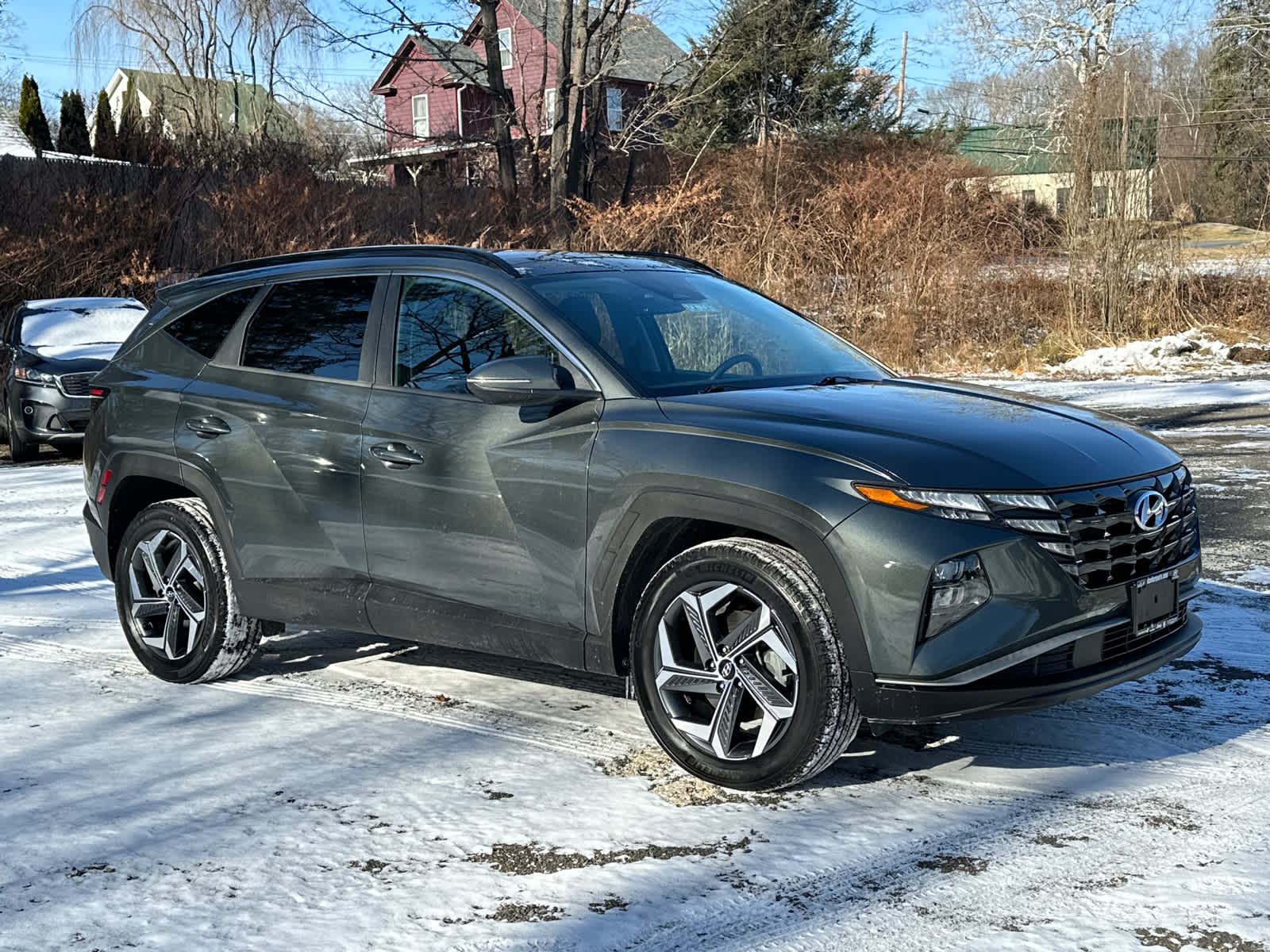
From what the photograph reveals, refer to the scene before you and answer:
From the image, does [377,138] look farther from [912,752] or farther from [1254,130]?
[912,752]

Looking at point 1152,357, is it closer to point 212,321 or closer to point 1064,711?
point 1064,711

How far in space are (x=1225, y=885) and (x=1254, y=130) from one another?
4757 cm

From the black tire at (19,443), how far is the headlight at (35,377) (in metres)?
0.36

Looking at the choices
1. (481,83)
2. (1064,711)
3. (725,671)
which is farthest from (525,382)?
(481,83)

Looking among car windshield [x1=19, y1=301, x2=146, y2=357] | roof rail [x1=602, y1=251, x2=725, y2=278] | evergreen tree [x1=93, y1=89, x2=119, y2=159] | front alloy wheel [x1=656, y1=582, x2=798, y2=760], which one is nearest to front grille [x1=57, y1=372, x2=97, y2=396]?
car windshield [x1=19, y1=301, x2=146, y2=357]

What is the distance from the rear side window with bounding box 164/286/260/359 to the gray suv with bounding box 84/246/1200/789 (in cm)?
2

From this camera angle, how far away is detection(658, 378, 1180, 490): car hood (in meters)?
3.97

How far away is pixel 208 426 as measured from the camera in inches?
221

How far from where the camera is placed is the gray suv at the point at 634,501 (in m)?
3.93

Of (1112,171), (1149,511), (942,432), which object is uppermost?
(1112,171)

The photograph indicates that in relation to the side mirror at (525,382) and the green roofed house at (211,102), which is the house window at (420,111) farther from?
the side mirror at (525,382)

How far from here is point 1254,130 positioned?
149ft

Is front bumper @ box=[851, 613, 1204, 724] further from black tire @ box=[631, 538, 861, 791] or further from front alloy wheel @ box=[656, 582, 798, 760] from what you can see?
front alloy wheel @ box=[656, 582, 798, 760]

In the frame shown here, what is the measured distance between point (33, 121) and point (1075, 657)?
45.9m
